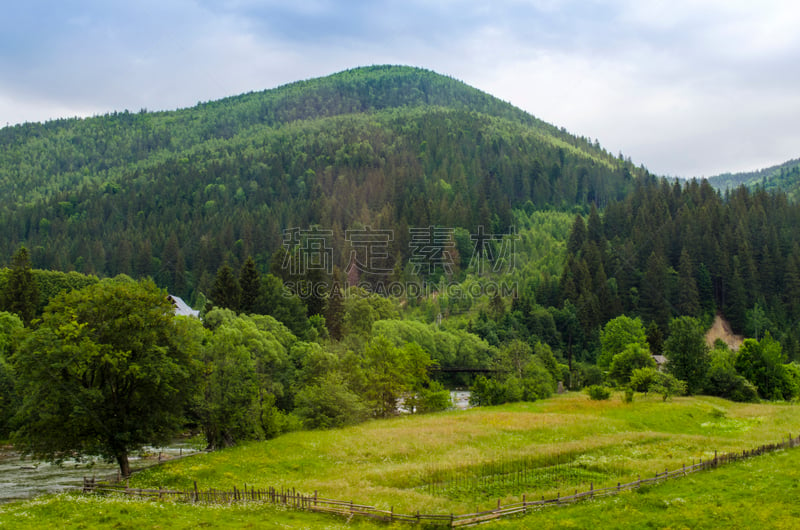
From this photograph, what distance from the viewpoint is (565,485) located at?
4147 cm

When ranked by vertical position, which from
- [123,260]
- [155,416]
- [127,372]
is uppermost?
[123,260]

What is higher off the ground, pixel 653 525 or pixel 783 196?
pixel 783 196

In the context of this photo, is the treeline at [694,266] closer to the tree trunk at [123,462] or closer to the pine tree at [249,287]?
the pine tree at [249,287]

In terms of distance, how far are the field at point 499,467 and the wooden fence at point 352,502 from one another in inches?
38.7

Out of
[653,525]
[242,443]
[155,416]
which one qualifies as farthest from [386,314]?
[653,525]

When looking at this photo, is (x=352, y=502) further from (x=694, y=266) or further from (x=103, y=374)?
(x=694, y=266)

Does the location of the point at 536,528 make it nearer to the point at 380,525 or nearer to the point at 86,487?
the point at 380,525

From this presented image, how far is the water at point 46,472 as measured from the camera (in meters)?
43.4

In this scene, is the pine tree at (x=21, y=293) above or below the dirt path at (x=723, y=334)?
above

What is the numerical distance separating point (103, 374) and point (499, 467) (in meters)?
31.0

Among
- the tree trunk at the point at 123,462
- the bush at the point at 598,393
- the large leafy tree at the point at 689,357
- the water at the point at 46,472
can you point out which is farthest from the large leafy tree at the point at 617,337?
the tree trunk at the point at 123,462

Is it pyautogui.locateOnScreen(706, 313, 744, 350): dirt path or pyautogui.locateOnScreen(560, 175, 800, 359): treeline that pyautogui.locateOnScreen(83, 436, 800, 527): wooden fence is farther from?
pyautogui.locateOnScreen(706, 313, 744, 350): dirt path

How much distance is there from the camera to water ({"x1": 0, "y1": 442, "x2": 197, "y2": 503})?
143 feet

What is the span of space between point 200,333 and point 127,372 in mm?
22927
